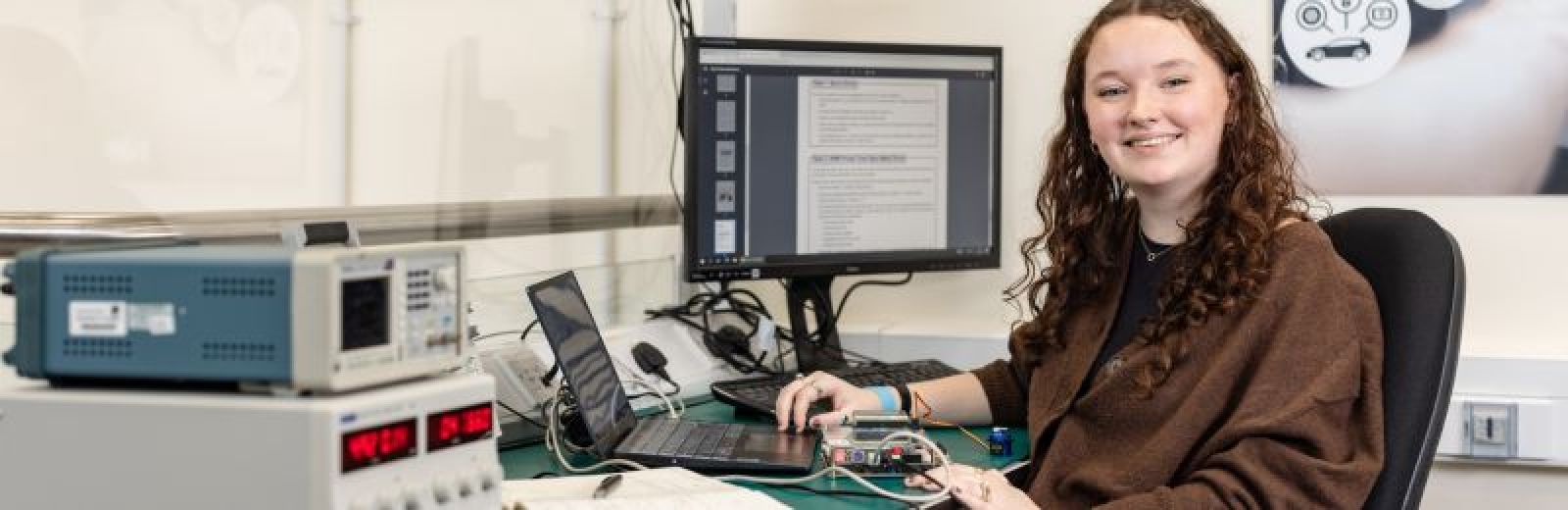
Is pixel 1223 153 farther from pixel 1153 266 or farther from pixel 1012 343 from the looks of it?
pixel 1012 343

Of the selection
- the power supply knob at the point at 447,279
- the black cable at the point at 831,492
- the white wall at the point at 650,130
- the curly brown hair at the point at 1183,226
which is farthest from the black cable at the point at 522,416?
the power supply knob at the point at 447,279

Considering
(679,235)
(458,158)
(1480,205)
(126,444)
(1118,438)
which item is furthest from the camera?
(679,235)

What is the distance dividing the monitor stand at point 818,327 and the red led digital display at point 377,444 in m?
1.21

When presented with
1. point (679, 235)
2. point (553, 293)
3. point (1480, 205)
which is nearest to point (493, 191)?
point (679, 235)

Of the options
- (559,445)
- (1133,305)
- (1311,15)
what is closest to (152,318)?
(559,445)

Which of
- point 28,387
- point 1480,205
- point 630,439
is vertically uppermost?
point 1480,205

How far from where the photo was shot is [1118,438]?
166cm

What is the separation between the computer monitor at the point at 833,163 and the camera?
6.97 ft

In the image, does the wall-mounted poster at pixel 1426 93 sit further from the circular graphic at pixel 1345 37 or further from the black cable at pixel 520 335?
the black cable at pixel 520 335

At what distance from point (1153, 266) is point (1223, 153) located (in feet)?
0.49

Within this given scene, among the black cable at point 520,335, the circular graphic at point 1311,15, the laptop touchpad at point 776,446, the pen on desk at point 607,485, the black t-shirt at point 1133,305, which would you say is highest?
the circular graphic at point 1311,15

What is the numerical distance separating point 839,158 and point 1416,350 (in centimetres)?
95

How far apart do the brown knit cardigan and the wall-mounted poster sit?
66 centimetres

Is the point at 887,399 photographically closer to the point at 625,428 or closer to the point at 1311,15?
the point at 625,428
